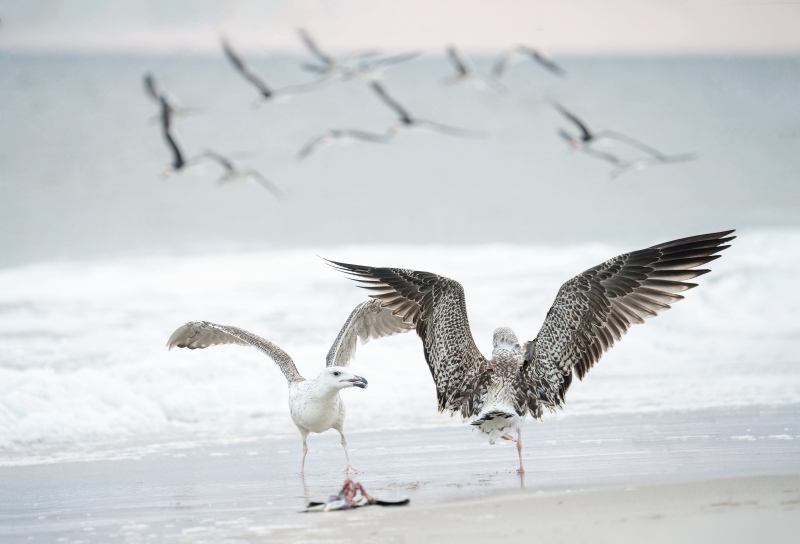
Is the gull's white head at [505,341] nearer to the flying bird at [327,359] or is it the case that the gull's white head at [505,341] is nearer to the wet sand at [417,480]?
the wet sand at [417,480]

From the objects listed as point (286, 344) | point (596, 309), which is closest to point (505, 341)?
point (596, 309)

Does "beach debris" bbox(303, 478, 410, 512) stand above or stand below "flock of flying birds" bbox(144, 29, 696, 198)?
below

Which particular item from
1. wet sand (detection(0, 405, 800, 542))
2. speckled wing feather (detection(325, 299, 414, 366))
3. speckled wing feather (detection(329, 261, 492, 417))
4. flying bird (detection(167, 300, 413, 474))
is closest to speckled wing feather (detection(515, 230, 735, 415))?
speckled wing feather (detection(329, 261, 492, 417))

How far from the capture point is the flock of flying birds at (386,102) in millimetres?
24884

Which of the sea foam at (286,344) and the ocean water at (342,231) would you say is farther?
the ocean water at (342,231)

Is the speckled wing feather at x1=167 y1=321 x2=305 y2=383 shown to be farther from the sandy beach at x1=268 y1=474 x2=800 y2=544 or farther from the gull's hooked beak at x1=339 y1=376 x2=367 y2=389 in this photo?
the sandy beach at x1=268 y1=474 x2=800 y2=544

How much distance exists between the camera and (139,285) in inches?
762

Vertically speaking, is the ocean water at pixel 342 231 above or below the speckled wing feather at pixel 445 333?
above

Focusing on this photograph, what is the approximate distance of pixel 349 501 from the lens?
6605mm

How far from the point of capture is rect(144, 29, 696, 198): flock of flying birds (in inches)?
980

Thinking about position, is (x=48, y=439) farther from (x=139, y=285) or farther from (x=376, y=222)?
(x=376, y=222)

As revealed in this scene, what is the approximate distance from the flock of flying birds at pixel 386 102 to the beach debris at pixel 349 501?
15116 mm

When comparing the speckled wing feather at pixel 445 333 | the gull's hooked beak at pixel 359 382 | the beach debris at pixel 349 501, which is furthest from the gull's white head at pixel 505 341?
the beach debris at pixel 349 501

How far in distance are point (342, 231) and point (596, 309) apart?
23.1 m
